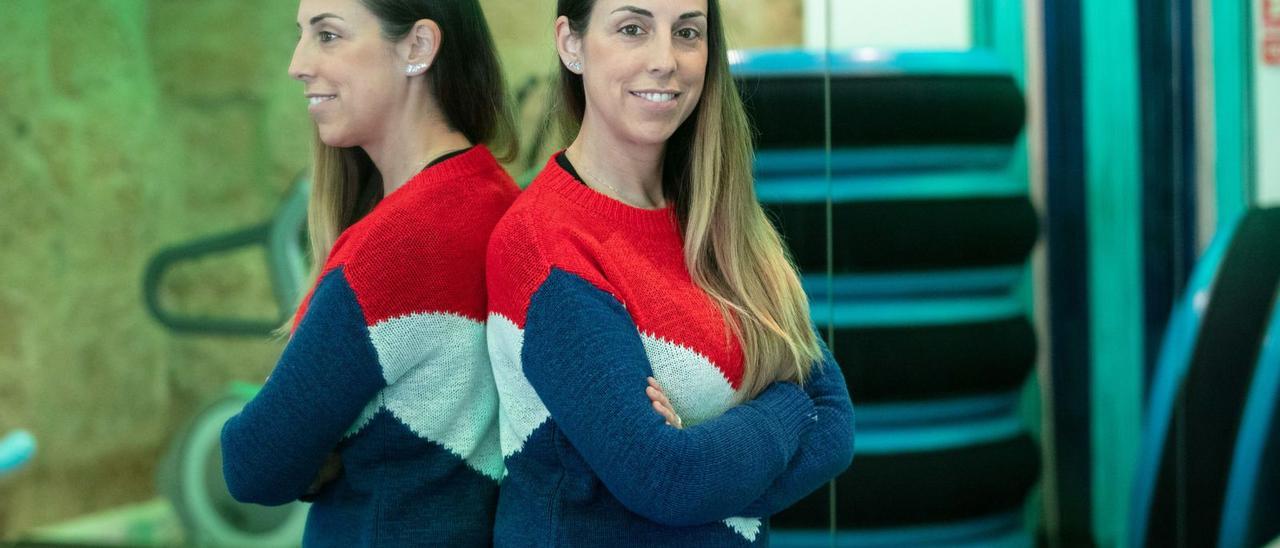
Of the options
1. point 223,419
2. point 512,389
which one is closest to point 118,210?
point 223,419

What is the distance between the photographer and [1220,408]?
205cm

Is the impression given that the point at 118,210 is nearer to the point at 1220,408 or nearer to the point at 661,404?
the point at 661,404

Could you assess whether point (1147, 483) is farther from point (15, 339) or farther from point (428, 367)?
point (15, 339)

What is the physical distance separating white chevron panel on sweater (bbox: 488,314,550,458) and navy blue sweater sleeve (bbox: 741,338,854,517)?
234 mm

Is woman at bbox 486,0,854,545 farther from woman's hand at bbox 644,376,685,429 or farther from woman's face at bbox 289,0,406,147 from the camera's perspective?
woman's face at bbox 289,0,406,147

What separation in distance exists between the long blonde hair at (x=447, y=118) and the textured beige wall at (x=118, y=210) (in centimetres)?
72

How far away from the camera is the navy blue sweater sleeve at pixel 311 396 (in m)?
1.27

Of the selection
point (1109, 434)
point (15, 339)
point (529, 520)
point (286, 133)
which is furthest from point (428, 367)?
point (15, 339)

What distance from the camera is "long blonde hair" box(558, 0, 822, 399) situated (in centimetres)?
132

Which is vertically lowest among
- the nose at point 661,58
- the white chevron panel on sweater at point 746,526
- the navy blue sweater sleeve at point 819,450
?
the white chevron panel on sweater at point 746,526

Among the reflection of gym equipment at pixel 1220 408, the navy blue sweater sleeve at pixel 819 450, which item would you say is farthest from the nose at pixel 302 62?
the reflection of gym equipment at pixel 1220 408

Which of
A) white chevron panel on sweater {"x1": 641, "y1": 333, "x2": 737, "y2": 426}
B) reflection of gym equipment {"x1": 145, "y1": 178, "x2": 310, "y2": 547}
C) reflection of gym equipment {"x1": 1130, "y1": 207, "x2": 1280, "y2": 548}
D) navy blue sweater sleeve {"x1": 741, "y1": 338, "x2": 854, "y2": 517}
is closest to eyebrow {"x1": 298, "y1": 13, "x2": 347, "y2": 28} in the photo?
white chevron panel on sweater {"x1": 641, "y1": 333, "x2": 737, "y2": 426}

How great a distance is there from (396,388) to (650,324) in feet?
0.95

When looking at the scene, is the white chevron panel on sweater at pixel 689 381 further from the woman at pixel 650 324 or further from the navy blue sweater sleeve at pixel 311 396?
the navy blue sweater sleeve at pixel 311 396
